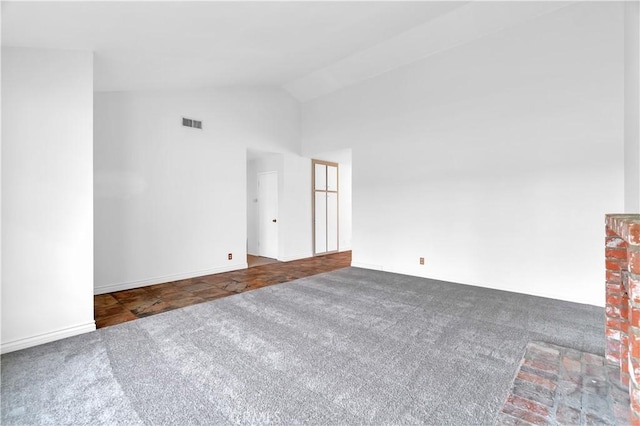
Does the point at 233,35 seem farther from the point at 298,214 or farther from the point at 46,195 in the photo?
the point at 298,214

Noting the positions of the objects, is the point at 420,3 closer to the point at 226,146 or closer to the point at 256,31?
the point at 256,31

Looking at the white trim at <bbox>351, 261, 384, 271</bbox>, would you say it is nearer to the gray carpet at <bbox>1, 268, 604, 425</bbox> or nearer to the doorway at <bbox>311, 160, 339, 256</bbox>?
the doorway at <bbox>311, 160, 339, 256</bbox>

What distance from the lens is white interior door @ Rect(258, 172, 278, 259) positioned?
249 inches

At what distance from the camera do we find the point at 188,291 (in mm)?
3898

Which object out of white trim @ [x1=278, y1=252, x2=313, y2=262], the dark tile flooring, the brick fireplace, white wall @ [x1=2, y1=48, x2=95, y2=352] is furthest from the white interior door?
the brick fireplace

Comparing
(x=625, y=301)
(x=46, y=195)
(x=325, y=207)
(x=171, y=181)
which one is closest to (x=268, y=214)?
(x=325, y=207)

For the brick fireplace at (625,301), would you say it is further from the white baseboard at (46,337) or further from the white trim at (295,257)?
the white trim at (295,257)

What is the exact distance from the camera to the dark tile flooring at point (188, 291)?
10.4 ft

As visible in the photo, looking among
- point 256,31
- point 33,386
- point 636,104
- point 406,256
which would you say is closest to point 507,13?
point 636,104

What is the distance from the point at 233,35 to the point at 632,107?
3982 millimetres

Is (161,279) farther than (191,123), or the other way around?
(191,123)

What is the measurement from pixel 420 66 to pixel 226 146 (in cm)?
356

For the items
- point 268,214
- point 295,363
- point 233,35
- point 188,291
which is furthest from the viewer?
point 268,214

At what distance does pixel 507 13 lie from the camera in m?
3.63
